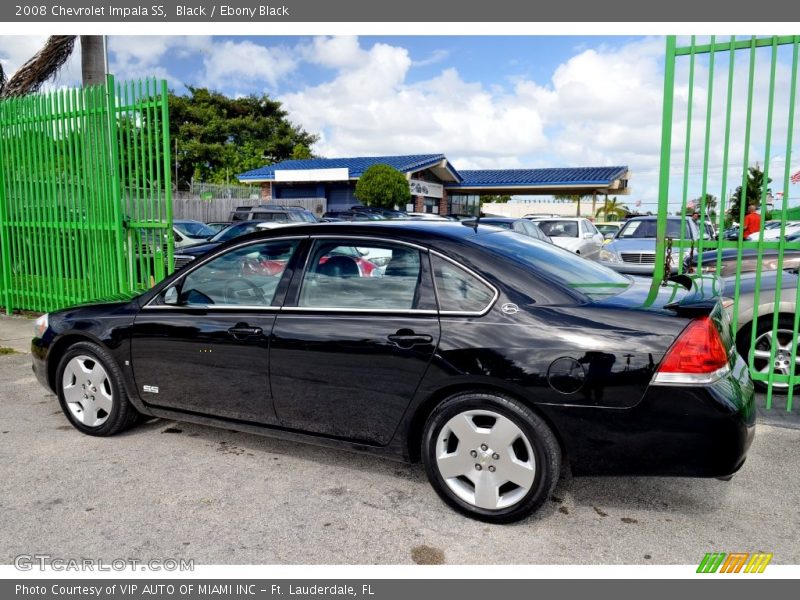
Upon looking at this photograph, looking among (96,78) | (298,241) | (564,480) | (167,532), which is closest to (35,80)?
(96,78)

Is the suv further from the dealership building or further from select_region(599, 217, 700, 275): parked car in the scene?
select_region(599, 217, 700, 275): parked car

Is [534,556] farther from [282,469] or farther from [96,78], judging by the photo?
[96,78]

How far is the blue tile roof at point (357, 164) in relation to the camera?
3009 centimetres

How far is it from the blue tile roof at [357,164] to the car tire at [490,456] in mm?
26696

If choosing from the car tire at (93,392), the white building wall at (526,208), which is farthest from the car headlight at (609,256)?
the white building wall at (526,208)

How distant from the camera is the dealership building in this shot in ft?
97.9

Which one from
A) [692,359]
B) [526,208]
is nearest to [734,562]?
[692,359]

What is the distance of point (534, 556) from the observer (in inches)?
112

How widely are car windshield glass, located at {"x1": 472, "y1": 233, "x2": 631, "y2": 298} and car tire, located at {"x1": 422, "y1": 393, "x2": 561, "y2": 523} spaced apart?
0.74m

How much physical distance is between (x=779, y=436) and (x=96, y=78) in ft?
36.2

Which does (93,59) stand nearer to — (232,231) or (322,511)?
(232,231)

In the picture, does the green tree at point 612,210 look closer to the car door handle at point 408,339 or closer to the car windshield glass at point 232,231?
the car windshield glass at point 232,231

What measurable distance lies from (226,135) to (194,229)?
28.3 m

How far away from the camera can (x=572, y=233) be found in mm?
14172
